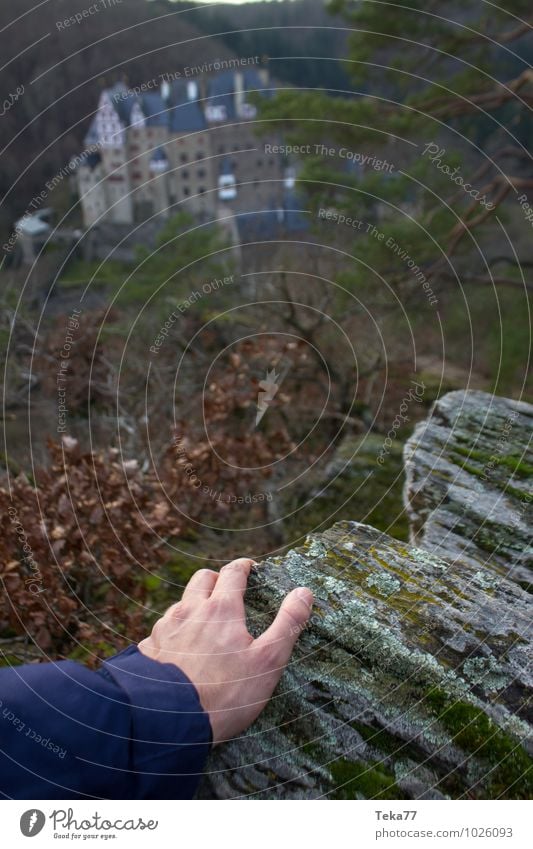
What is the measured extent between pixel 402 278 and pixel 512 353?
2498 mm

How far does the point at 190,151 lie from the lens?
42.3ft

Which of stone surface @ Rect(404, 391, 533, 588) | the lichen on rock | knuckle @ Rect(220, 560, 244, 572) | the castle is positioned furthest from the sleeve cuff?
the castle

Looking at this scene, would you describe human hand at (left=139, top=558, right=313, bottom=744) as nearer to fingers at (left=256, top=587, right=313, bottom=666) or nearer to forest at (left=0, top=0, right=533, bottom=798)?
fingers at (left=256, top=587, right=313, bottom=666)

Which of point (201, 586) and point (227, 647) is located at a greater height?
point (201, 586)

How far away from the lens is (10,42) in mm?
17000

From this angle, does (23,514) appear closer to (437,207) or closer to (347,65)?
(437,207)

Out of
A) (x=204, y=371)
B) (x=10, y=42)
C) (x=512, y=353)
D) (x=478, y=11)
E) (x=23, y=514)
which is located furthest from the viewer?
(x=10, y=42)

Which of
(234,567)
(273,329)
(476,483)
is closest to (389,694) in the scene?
(234,567)

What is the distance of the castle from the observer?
12266mm

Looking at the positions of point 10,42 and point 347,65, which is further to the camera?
point 10,42

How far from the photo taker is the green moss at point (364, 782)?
6.38 ft

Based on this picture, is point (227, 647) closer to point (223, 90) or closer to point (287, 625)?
point (287, 625)

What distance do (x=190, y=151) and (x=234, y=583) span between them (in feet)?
40.0

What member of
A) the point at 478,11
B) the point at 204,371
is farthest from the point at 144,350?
the point at 478,11
